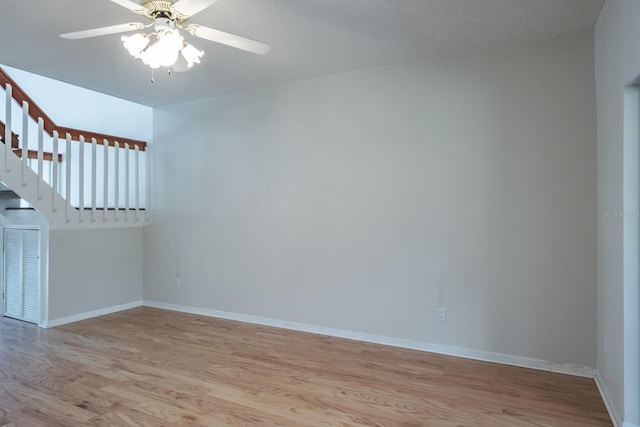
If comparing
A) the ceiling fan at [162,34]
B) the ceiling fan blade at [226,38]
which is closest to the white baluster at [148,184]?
the ceiling fan at [162,34]

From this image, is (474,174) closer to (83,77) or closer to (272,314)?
(272,314)

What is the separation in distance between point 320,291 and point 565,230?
2067 mm

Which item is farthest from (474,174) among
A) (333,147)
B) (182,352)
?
(182,352)

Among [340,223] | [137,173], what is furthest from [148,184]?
[340,223]

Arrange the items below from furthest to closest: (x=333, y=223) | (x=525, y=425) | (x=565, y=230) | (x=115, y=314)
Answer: (x=115, y=314) → (x=333, y=223) → (x=565, y=230) → (x=525, y=425)

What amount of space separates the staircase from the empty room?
4 centimetres

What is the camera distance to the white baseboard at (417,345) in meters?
2.73

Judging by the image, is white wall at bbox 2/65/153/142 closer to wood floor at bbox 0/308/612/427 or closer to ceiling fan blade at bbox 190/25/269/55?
wood floor at bbox 0/308/612/427

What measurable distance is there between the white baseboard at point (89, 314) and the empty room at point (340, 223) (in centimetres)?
2

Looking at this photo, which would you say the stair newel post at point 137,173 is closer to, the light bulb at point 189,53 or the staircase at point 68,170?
the staircase at point 68,170

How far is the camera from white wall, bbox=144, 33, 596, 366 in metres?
2.74

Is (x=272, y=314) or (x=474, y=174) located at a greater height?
(x=474, y=174)

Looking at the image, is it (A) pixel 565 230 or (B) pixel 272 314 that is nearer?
(A) pixel 565 230

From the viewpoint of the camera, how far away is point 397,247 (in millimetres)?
3307
